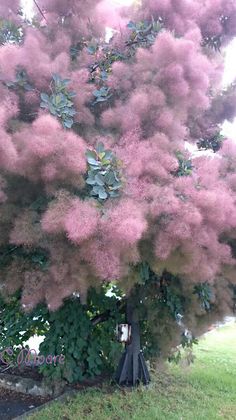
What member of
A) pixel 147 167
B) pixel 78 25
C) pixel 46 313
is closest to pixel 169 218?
pixel 147 167

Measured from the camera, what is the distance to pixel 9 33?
306cm

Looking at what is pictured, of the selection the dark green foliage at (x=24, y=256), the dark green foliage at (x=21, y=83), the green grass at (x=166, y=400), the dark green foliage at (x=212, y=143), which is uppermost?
the dark green foliage at (x=212, y=143)

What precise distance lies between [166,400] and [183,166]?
2412 mm

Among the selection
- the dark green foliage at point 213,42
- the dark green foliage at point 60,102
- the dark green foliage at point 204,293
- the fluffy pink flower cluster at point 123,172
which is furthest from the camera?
the dark green foliage at point 213,42

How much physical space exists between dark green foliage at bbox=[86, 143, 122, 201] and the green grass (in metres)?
2.15

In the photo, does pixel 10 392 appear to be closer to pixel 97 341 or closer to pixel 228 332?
pixel 97 341

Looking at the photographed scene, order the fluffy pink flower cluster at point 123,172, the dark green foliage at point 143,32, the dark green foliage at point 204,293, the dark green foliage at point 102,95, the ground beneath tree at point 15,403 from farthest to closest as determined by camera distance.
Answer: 1. the ground beneath tree at point 15,403
2. the dark green foliage at point 204,293
3. the dark green foliage at point 143,32
4. the dark green foliage at point 102,95
5. the fluffy pink flower cluster at point 123,172

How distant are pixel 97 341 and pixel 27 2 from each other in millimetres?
2868

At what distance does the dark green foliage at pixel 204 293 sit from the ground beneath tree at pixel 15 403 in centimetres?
168

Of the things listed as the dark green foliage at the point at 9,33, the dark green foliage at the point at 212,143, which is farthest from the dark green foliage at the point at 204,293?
the dark green foliage at the point at 9,33

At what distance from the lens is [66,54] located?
2756 millimetres

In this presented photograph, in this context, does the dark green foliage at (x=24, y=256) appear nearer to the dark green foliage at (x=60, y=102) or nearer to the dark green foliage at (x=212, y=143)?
the dark green foliage at (x=60, y=102)

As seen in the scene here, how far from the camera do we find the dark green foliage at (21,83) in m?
2.53

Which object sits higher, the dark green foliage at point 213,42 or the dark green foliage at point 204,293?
the dark green foliage at point 213,42
